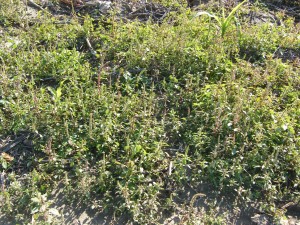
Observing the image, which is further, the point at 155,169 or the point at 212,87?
the point at 212,87

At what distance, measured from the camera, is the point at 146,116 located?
4.15 metres

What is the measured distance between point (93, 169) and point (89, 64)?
4.90 ft

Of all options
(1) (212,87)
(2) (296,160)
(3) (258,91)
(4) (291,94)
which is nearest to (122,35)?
(1) (212,87)

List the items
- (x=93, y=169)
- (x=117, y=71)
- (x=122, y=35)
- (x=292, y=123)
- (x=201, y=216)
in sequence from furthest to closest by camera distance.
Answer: (x=122, y=35), (x=117, y=71), (x=292, y=123), (x=93, y=169), (x=201, y=216)

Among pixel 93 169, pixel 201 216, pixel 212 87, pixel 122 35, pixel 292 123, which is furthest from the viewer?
pixel 122 35

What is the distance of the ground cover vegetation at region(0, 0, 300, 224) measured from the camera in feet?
11.8

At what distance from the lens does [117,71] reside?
4742mm

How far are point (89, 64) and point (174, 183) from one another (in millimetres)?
1818

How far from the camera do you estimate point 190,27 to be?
17.2 feet

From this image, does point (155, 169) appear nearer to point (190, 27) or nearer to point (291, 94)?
point (291, 94)

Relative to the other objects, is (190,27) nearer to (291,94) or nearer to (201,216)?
(291,94)

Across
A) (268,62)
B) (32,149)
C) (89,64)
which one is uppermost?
(268,62)

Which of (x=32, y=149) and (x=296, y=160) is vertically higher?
(x=296, y=160)

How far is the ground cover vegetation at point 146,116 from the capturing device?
11.8 feet
